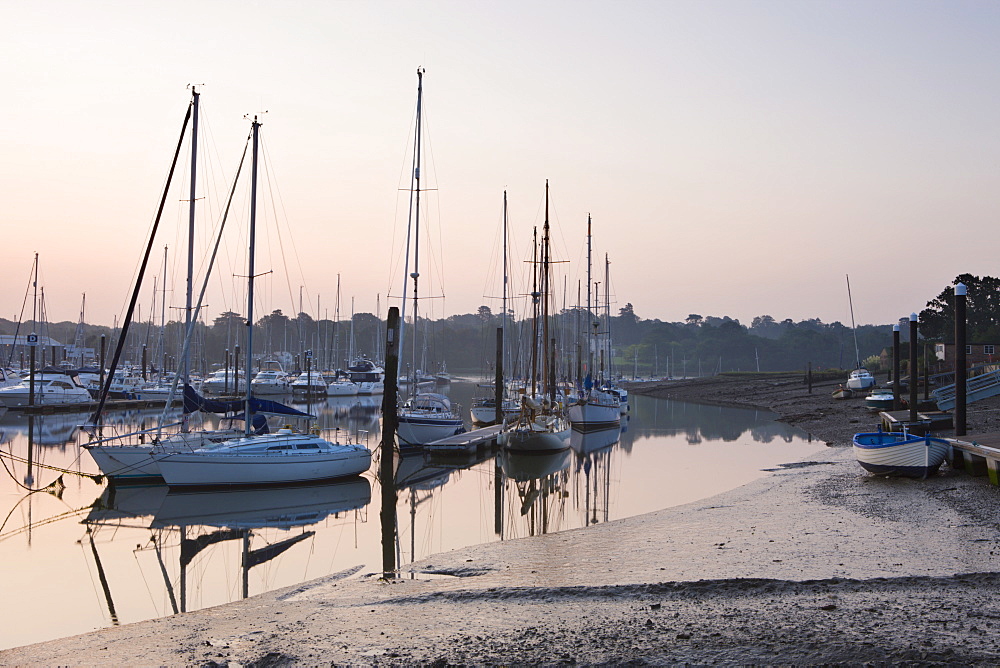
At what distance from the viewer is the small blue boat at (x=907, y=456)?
20.9 m

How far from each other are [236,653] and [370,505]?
14628 mm

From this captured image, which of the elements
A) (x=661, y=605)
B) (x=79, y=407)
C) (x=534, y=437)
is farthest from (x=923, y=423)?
(x=79, y=407)

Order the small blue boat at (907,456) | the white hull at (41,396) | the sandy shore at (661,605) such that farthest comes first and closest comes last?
the white hull at (41,396) → the small blue boat at (907,456) → the sandy shore at (661,605)

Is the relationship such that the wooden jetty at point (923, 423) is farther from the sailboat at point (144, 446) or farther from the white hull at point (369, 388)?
the white hull at point (369, 388)

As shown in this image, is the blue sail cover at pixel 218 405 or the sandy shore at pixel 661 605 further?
the blue sail cover at pixel 218 405

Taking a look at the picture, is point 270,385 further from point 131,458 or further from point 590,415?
point 131,458

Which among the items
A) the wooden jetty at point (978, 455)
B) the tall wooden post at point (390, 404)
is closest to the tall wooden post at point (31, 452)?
the tall wooden post at point (390, 404)

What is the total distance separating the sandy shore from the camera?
28.7 feet

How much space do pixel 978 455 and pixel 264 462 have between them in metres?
19.9

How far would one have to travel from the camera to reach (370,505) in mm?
24312

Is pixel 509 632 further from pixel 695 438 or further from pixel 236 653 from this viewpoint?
pixel 695 438

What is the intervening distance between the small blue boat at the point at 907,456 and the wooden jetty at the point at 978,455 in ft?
1.11

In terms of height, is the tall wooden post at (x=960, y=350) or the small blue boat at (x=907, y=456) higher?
the tall wooden post at (x=960, y=350)

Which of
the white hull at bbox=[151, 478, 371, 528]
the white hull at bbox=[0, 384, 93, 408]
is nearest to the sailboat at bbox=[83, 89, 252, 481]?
the white hull at bbox=[151, 478, 371, 528]
